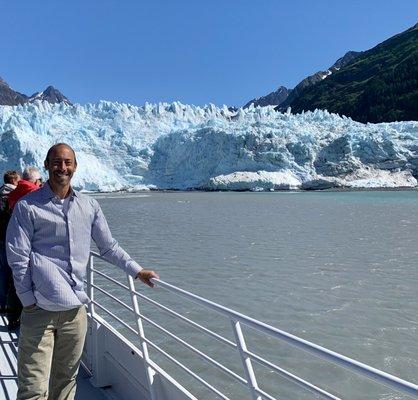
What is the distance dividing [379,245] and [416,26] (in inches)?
5008

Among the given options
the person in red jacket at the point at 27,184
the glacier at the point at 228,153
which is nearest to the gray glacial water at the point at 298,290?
the person in red jacket at the point at 27,184

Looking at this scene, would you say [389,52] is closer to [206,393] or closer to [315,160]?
[315,160]

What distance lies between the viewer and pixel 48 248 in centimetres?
195

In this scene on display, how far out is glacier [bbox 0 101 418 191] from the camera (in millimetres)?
44188

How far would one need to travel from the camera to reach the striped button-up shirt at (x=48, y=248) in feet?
6.23

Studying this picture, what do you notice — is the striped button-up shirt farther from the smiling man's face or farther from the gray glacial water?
the gray glacial water

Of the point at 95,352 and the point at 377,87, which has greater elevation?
the point at 377,87

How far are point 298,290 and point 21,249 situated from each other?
6.70m

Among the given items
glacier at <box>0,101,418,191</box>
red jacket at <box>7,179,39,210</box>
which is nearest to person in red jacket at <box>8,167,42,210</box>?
red jacket at <box>7,179,39,210</box>

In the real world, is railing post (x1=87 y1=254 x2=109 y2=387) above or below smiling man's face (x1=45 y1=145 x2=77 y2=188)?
below

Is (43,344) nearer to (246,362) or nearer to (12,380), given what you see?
(246,362)

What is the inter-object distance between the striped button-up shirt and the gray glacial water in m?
2.93

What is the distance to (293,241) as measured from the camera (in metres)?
13.7

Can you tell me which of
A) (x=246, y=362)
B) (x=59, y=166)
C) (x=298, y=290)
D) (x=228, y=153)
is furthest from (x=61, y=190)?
(x=228, y=153)
